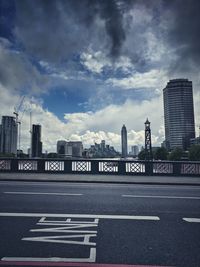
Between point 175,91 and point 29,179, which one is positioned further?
point 175,91

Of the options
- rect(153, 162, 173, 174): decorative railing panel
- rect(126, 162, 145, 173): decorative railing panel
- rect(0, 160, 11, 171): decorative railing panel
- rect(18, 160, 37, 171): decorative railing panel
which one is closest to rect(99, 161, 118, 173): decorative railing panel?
rect(126, 162, 145, 173): decorative railing panel

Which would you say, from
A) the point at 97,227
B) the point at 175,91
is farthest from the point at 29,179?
the point at 175,91

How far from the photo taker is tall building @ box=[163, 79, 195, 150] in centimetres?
14875

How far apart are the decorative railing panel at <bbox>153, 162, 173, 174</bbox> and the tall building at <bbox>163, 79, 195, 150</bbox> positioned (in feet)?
449

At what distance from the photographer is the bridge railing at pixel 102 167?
17.5m

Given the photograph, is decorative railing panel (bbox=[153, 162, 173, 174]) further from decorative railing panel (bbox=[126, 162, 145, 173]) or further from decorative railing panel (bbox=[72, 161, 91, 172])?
decorative railing panel (bbox=[72, 161, 91, 172])

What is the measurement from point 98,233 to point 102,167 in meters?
13.3

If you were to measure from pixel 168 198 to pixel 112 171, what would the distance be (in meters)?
9.11

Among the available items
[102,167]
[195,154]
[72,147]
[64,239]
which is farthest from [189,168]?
[72,147]

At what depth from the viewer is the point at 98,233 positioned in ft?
16.0

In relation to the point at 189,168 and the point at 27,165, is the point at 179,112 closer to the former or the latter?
the point at 189,168

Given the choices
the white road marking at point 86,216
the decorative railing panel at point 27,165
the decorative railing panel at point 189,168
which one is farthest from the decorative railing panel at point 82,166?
the white road marking at point 86,216

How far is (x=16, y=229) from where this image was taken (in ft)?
16.6

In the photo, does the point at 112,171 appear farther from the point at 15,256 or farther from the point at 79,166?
the point at 15,256
